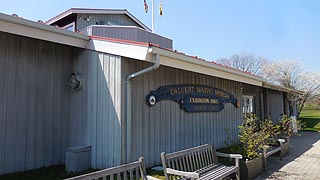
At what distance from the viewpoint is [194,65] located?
20.9 ft

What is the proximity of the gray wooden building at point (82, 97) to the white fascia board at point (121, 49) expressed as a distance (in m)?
0.02

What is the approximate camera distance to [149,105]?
19.9 feet

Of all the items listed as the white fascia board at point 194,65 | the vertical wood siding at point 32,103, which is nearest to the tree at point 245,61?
the white fascia board at point 194,65

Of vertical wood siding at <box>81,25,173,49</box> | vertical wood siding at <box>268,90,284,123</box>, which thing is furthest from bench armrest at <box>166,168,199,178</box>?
vertical wood siding at <box>268,90,284,123</box>

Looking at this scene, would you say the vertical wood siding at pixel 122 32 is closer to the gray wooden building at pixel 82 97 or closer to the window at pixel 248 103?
the window at pixel 248 103

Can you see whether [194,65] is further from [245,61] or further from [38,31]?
[245,61]

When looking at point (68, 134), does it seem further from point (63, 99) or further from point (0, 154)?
point (0, 154)

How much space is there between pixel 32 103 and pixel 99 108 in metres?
1.39

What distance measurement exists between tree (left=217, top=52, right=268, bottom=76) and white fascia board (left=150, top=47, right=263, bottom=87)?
2875cm

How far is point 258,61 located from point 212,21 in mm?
26202

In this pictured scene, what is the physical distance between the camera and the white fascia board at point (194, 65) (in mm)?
5339

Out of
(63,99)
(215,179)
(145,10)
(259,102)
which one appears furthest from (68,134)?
(145,10)

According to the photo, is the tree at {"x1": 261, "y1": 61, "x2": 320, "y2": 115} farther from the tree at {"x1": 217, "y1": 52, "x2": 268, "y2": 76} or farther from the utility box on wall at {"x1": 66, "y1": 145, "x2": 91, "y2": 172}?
the utility box on wall at {"x1": 66, "y1": 145, "x2": 91, "y2": 172}

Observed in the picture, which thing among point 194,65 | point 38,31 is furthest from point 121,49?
point 194,65
